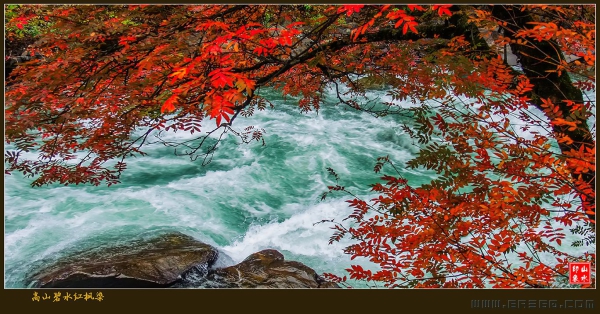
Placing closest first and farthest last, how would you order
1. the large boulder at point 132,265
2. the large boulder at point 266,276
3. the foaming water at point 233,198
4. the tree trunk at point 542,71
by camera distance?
the tree trunk at point 542,71, the large boulder at point 132,265, the large boulder at point 266,276, the foaming water at point 233,198

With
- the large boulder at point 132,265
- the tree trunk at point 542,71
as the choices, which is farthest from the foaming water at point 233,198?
the tree trunk at point 542,71

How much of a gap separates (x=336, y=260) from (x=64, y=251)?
114 inches

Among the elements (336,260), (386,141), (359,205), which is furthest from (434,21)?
(386,141)

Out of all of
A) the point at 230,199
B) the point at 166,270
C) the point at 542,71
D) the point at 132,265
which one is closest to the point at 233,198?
the point at 230,199

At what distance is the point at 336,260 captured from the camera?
13.5ft

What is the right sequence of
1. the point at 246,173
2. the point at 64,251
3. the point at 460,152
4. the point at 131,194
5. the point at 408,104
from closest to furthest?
1. the point at 460,152
2. the point at 64,251
3. the point at 131,194
4. the point at 246,173
5. the point at 408,104

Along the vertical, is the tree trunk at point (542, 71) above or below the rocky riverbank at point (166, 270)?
above

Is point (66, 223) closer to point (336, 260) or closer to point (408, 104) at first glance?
point (336, 260)

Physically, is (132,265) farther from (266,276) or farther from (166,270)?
(266,276)

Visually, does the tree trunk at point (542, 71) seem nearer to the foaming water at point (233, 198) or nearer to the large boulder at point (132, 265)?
the foaming water at point (233, 198)

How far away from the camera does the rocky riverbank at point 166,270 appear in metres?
3.32

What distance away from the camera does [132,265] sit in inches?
137

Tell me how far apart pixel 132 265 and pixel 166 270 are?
0.31 m
